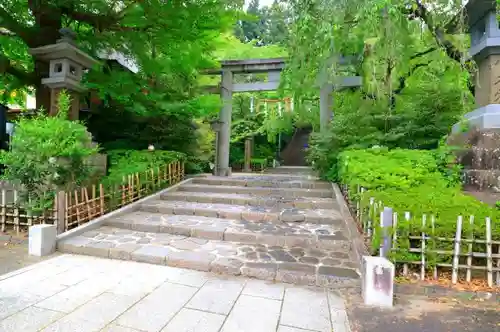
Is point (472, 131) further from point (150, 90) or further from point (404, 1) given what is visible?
point (150, 90)

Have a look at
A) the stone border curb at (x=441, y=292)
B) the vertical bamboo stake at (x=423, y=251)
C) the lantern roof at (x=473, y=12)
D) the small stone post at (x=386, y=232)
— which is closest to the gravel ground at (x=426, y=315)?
the stone border curb at (x=441, y=292)

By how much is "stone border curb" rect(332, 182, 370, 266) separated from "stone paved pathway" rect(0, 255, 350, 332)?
102 centimetres

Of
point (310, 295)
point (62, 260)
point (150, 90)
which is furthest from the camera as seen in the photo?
point (150, 90)

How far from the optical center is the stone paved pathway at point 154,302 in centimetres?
294

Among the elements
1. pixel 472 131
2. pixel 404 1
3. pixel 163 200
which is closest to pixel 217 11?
pixel 404 1

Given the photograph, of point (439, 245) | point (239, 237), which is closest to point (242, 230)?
point (239, 237)

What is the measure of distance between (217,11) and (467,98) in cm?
671

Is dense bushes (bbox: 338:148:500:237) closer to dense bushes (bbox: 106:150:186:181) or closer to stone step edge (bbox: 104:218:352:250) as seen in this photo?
stone step edge (bbox: 104:218:352:250)

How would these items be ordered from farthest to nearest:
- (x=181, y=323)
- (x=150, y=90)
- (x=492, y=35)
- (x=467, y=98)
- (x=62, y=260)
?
(x=150, y=90)
(x=467, y=98)
(x=492, y=35)
(x=62, y=260)
(x=181, y=323)

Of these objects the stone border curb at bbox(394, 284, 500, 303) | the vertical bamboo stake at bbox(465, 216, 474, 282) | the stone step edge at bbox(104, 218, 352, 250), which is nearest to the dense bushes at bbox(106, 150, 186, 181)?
the stone step edge at bbox(104, 218, 352, 250)

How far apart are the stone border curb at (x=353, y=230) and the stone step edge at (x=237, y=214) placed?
8.3 inches

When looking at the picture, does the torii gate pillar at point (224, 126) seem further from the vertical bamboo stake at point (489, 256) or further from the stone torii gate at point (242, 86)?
the vertical bamboo stake at point (489, 256)

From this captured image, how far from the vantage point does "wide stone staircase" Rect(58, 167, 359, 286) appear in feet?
14.1

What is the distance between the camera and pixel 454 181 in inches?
247
